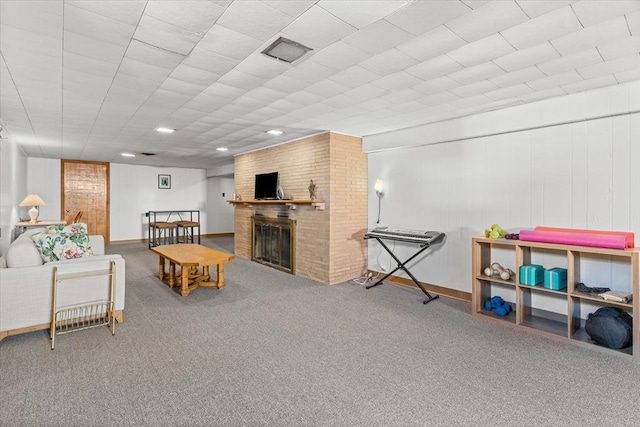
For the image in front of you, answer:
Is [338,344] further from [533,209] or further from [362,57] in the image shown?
[533,209]

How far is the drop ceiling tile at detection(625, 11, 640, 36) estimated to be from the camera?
1.99 m

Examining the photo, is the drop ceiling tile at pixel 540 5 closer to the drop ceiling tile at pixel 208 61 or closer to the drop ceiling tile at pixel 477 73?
the drop ceiling tile at pixel 477 73

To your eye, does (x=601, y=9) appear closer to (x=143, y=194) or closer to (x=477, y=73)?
(x=477, y=73)

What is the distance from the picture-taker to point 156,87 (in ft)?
10.6

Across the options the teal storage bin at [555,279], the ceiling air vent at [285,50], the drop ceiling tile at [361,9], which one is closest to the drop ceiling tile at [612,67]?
the teal storage bin at [555,279]

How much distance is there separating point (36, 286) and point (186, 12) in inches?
114

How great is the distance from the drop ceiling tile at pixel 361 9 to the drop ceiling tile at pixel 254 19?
280 mm

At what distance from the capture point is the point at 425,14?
6.51 feet

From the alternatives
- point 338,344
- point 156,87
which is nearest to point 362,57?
point 156,87

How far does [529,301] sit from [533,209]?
109 centimetres

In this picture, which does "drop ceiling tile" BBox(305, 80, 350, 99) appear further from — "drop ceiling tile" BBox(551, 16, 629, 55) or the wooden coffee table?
the wooden coffee table

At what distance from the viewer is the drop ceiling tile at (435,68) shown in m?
2.66

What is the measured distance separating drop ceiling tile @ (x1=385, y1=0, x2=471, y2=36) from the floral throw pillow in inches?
152

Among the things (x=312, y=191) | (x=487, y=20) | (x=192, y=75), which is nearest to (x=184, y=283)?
(x=312, y=191)
